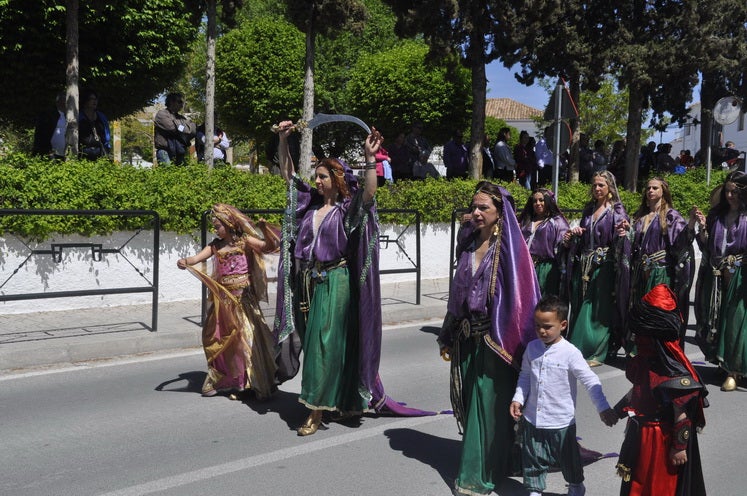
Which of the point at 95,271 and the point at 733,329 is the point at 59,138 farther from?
the point at 733,329

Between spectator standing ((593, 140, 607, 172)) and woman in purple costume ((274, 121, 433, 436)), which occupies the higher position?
spectator standing ((593, 140, 607, 172))

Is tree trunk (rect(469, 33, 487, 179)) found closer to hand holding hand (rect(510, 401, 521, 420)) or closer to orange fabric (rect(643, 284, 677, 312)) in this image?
hand holding hand (rect(510, 401, 521, 420))

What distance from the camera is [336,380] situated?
5.65 m

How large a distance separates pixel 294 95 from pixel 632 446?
32.6 metres

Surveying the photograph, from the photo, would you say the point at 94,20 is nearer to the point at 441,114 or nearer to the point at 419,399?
the point at 419,399

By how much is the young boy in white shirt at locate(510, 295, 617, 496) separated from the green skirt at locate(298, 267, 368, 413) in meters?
1.68

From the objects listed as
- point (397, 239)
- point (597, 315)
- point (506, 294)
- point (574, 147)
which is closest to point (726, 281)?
point (597, 315)

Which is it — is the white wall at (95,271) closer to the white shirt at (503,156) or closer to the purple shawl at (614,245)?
the purple shawl at (614,245)

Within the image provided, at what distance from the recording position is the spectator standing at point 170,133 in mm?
13148

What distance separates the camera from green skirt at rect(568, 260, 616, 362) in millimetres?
8008

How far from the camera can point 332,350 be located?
5621 mm

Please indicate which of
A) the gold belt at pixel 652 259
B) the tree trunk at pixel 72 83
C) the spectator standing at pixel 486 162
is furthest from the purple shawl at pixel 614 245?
the spectator standing at pixel 486 162

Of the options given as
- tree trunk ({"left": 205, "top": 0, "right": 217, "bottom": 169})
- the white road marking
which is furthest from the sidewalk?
tree trunk ({"left": 205, "top": 0, "right": 217, "bottom": 169})

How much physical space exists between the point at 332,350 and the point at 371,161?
1.37m
